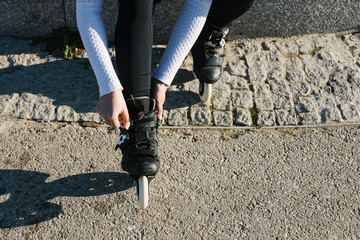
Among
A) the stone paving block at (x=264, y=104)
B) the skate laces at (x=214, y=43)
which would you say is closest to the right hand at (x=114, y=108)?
the skate laces at (x=214, y=43)

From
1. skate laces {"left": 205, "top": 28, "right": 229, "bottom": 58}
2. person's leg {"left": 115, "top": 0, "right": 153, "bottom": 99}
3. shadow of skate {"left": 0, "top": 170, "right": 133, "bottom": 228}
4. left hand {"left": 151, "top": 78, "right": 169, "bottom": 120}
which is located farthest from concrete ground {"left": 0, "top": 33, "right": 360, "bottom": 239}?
person's leg {"left": 115, "top": 0, "right": 153, "bottom": 99}

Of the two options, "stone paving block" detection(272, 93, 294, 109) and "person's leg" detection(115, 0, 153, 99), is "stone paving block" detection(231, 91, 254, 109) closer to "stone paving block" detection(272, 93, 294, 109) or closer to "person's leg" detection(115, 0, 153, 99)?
"stone paving block" detection(272, 93, 294, 109)

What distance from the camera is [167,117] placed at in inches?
110

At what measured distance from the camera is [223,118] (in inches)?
110

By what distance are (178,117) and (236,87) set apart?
574 mm

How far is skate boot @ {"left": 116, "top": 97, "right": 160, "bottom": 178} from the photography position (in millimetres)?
2090

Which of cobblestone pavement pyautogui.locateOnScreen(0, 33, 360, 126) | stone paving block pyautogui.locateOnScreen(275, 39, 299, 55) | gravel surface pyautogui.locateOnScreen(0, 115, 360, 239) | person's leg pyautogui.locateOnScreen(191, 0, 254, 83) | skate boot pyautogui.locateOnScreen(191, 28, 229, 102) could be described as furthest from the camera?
stone paving block pyautogui.locateOnScreen(275, 39, 299, 55)

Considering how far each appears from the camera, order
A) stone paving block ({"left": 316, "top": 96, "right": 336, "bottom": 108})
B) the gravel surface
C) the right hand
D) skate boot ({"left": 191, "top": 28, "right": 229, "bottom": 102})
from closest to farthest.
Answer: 1. the right hand
2. the gravel surface
3. skate boot ({"left": 191, "top": 28, "right": 229, "bottom": 102})
4. stone paving block ({"left": 316, "top": 96, "right": 336, "bottom": 108})

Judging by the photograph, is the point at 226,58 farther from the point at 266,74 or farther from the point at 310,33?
the point at 310,33

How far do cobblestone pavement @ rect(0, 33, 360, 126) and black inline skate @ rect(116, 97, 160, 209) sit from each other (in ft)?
1.98

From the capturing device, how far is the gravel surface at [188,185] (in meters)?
2.24

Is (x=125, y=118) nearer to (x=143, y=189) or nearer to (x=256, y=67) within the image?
(x=143, y=189)

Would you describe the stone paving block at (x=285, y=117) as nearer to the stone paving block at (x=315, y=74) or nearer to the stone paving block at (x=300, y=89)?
the stone paving block at (x=300, y=89)

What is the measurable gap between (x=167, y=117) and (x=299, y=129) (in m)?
1.01
